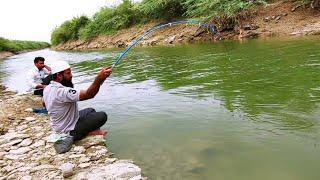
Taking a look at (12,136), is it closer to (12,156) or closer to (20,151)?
(20,151)

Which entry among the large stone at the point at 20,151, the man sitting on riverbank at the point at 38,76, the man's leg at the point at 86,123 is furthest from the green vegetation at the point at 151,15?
the large stone at the point at 20,151

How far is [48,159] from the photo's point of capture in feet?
19.9

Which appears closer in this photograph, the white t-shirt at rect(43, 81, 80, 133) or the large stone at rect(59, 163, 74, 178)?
the large stone at rect(59, 163, 74, 178)

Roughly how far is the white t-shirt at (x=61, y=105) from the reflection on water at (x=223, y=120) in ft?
2.68

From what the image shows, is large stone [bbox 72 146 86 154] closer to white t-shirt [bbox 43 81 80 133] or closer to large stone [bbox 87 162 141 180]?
white t-shirt [bbox 43 81 80 133]

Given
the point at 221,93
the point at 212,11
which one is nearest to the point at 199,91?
the point at 221,93

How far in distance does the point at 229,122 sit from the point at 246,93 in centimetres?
216

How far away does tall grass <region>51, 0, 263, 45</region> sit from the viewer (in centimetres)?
2548

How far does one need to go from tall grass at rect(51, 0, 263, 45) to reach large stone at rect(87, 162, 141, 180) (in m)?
20.4

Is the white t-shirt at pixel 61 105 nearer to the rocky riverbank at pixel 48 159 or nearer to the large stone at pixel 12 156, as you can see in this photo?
the rocky riverbank at pixel 48 159

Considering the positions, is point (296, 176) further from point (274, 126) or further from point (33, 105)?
point (33, 105)

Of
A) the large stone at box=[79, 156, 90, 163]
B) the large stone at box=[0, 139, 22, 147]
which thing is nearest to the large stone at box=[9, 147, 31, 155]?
the large stone at box=[0, 139, 22, 147]

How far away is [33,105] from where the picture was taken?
1052 centimetres

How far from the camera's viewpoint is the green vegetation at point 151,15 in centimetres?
2547
